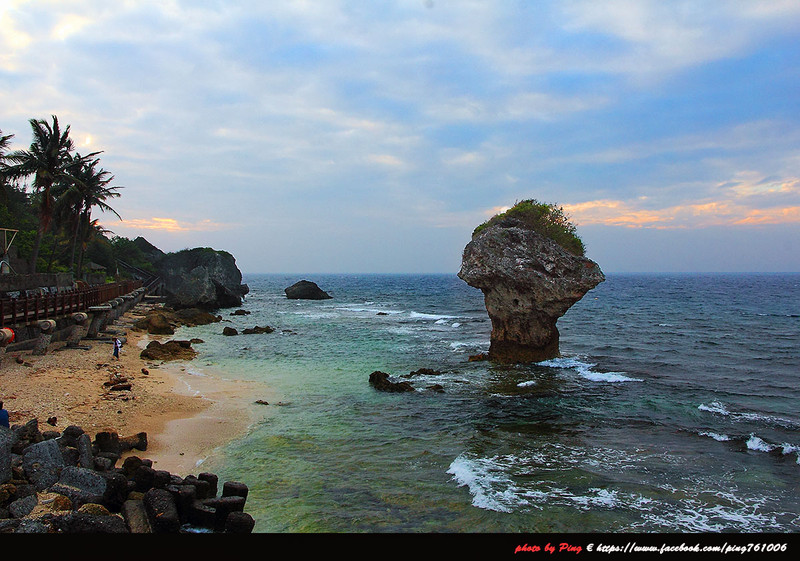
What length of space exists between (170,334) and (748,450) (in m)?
39.1

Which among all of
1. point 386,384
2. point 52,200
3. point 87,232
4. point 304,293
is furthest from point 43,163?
point 304,293

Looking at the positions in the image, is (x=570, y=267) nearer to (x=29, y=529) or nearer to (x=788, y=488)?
(x=788, y=488)

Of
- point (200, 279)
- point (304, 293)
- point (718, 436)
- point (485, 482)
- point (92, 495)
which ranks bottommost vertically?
point (718, 436)

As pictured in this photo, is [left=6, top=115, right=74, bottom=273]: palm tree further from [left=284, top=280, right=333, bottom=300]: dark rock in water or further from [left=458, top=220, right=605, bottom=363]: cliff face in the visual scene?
[left=284, top=280, right=333, bottom=300]: dark rock in water

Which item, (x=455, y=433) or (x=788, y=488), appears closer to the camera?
(x=788, y=488)

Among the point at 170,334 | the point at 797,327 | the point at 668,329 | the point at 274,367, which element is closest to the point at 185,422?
the point at 274,367

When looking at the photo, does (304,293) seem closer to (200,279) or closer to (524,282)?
(200,279)

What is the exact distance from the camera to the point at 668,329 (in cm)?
4769

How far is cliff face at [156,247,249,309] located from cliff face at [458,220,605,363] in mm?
45545

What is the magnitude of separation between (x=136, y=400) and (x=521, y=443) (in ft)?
50.0

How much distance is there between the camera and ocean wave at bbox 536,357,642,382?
2578 cm

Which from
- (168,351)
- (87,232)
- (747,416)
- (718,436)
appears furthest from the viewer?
(87,232)

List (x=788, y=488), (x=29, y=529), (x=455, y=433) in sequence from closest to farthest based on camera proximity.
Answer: (x=29, y=529)
(x=788, y=488)
(x=455, y=433)

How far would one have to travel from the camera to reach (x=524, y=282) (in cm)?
2747
